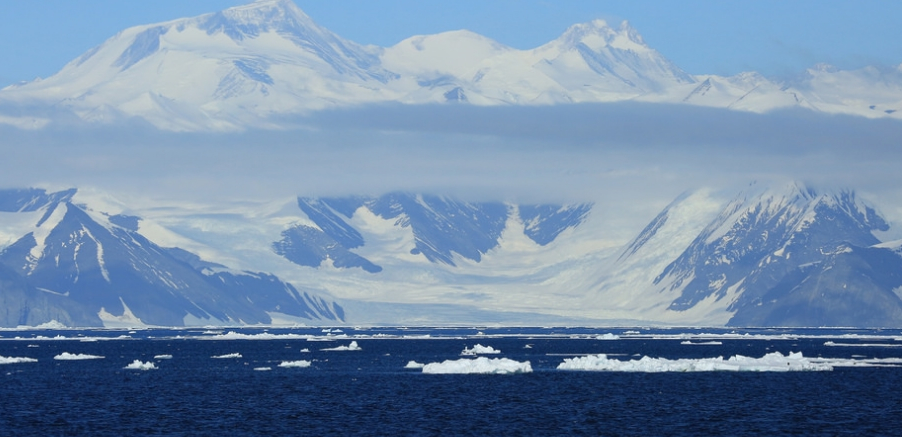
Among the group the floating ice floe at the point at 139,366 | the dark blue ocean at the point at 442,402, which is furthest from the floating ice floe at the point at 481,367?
the floating ice floe at the point at 139,366

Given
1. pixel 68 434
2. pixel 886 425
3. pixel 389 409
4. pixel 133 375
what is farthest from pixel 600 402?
pixel 133 375

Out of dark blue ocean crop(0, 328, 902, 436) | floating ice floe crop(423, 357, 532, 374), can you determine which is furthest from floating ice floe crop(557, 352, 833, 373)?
floating ice floe crop(423, 357, 532, 374)

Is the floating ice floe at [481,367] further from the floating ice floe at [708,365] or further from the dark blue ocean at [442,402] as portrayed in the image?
the floating ice floe at [708,365]

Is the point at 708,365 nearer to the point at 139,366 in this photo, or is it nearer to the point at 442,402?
the point at 442,402

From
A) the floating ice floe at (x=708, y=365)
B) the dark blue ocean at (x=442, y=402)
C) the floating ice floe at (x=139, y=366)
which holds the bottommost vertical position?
the dark blue ocean at (x=442, y=402)

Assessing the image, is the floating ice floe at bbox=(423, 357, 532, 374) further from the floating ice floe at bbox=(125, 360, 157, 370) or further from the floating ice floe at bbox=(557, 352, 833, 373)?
the floating ice floe at bbox=(125, 360, 157, 370)

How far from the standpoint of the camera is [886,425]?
112 meters

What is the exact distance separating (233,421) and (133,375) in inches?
2162

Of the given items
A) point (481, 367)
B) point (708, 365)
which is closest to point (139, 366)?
point (481, 367)

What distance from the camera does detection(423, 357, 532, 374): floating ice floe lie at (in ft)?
550

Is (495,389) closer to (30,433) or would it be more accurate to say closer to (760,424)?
(760,424)

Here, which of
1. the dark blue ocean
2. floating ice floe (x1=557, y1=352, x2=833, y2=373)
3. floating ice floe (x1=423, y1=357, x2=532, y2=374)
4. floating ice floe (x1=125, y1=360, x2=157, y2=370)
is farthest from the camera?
floating ice floe (x1=125, y1=360, x2=157, y2=370)

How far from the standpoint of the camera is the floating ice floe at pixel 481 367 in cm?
16775

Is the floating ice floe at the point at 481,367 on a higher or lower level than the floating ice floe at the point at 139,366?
lower
